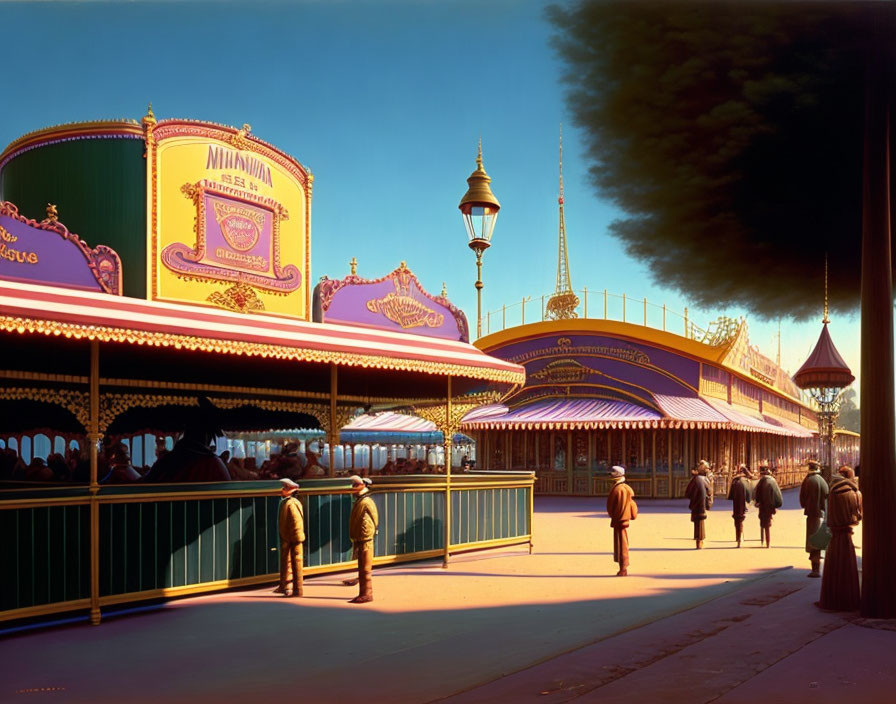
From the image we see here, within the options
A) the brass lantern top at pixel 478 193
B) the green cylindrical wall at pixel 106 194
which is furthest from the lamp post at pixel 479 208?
the green cylindrical wall at pixel 106 194

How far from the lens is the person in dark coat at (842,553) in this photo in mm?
8805

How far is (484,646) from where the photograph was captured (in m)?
7.36

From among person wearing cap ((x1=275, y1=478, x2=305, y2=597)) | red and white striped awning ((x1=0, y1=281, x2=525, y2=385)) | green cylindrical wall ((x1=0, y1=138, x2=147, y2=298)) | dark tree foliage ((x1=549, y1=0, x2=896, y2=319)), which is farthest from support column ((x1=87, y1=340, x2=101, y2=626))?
dark tree foliage ((x1=549, y1=0, x2=896, y2=319))

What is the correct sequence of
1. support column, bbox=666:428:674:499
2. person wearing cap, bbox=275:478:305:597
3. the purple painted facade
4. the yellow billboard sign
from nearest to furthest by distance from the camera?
person wearing cap, bbox=275:478:305:597 < the yellow billboard sign < support column, bbox=666:428:674:499 < the purple painted facade

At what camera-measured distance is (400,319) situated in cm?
1305

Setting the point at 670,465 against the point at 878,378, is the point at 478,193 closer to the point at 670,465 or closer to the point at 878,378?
the point at 878,378

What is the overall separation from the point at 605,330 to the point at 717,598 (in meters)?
21.3

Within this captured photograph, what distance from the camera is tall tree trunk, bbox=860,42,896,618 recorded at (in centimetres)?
847

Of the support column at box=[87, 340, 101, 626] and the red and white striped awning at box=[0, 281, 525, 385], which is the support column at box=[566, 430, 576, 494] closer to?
the red and white striped awning at box=[0, 281, 525, 385]

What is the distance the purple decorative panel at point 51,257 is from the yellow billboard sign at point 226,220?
808 mm

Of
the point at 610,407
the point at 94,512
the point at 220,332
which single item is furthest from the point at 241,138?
the point at 610,407

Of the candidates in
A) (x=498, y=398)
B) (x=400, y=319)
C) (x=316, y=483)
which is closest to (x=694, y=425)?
(x=498, y=398)

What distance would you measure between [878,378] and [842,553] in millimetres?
1976

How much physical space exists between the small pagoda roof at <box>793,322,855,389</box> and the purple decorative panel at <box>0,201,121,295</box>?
11515 mm
